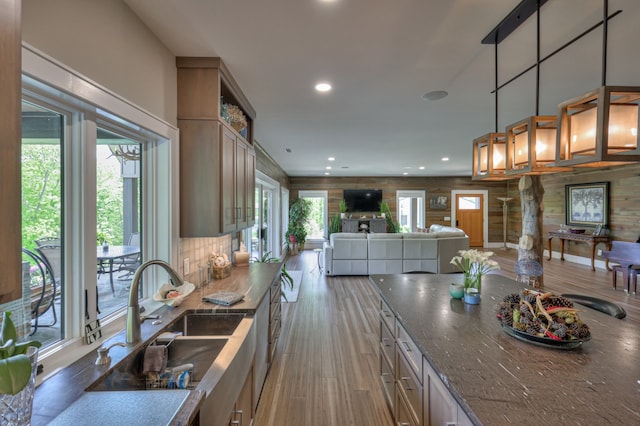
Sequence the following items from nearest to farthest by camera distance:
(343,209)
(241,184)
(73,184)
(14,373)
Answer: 1. (14,373)
2. (73,184)
3. (241,184)
4. (343,209)

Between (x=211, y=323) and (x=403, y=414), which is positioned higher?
(x=211, y=323)

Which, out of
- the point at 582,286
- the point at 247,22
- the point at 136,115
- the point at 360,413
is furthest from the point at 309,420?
the point at 582,286

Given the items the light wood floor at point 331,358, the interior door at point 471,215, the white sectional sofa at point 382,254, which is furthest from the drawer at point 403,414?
the interior door at point 471,215

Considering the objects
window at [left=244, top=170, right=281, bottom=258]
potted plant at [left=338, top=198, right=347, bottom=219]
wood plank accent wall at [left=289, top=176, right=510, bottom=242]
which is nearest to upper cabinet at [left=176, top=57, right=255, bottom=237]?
window at [left=244, top=170, right=281, bottom=258]

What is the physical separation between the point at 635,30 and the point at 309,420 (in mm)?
3302

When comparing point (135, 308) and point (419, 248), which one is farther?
point (419, 248)

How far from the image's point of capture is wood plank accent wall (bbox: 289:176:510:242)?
33.1ft

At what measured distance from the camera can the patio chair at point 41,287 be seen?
114 cm

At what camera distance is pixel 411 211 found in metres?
10.4

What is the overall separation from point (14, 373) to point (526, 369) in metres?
1.57

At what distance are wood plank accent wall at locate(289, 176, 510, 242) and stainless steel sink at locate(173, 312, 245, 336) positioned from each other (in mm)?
8365

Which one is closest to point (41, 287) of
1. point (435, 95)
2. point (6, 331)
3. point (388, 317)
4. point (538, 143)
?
point (6, 331)

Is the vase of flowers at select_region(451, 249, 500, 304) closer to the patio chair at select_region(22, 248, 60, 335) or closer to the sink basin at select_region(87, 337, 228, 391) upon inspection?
the sink basin at select_region(87, 337, 228, 391)

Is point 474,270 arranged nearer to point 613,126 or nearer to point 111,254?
point 613,126
